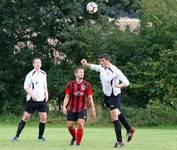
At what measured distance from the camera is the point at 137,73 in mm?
32312

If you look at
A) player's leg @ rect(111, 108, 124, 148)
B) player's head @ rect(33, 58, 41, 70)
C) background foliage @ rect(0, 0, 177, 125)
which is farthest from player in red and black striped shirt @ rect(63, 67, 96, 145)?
background foliage @ rect(0, 0, 177, 125)

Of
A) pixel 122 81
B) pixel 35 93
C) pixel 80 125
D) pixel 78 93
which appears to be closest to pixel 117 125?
pixel 80 125

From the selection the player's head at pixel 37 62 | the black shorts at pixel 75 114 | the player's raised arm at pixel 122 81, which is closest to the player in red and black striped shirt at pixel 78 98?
the black shorts at pixel 75 114

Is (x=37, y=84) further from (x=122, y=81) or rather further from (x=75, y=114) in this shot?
(x=122, y=81)

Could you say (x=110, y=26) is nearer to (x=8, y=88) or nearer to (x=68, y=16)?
(x=68, y=16)

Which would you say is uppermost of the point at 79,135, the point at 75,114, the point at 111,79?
the point at 111,79

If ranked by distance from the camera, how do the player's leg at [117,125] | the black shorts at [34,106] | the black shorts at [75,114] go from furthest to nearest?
the black shorts at [34,106]
the black shorts at [75,114]
the player's leg at [117,125]

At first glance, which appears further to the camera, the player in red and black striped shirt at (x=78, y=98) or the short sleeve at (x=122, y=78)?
the player in red and black striped shirt at (x=78, y=98)

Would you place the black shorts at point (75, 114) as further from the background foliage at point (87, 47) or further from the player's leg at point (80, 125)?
the background foliage at point (87, 47)

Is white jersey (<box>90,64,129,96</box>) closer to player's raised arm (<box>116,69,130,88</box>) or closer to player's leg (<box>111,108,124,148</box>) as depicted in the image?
player's raised arm (<box>116,69,130,88</box>)

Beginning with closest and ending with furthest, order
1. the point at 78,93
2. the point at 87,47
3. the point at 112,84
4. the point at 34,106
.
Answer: the point at 112,84, the point at 78,93, the point at 34,106, the point at 87,47

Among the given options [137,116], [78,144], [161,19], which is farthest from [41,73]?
[161,19]

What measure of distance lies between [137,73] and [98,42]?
101 inches

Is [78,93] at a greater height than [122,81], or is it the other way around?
[122,81]
